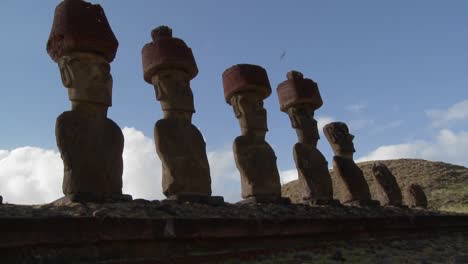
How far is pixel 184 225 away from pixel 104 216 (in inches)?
31.3

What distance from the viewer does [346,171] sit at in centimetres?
970

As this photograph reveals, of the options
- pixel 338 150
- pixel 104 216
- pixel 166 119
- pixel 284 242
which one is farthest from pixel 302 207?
pixel 104 216

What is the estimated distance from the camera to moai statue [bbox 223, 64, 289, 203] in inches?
295

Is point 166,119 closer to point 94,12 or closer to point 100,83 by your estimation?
point 100,83

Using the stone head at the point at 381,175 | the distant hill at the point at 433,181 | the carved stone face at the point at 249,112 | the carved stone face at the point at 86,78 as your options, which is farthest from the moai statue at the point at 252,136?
the distant hill at the point at 433,181

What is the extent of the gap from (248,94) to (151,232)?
438cm

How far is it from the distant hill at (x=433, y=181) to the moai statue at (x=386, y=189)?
740 centimetres

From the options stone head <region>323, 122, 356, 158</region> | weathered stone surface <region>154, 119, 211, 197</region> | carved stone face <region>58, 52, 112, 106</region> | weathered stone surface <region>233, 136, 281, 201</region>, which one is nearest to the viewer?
carved stone face <region>58, 52, 112, 106</region>

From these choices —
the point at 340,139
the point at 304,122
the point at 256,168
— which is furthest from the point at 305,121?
the point at 256,168

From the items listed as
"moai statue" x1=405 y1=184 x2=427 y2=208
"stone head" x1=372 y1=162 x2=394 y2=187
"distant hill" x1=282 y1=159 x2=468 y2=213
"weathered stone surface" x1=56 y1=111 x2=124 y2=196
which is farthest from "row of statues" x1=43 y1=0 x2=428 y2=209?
"distant hill" x1=282 y1=159 x2=468 y2=213

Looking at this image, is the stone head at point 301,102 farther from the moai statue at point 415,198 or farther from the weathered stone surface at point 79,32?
the moai statue at point 415,198

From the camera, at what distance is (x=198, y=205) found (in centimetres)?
575

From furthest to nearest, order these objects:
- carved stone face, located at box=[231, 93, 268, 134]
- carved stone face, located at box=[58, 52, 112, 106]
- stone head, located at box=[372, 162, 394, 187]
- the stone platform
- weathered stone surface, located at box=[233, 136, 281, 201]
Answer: stone head, located at box=[372, 162, 394, 187] < carved stone face, located at box=[231, 93, 268, 134] < weathered stone surface, located at box=[233, 136, 281, 201] < carved stone face, located at box=[58, 52, 112, 106] < the stone platform

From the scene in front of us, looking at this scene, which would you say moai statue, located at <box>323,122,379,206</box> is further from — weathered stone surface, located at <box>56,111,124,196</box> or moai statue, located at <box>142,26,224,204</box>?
weathered stone surface, located at <box>56,111,124,196</box>
